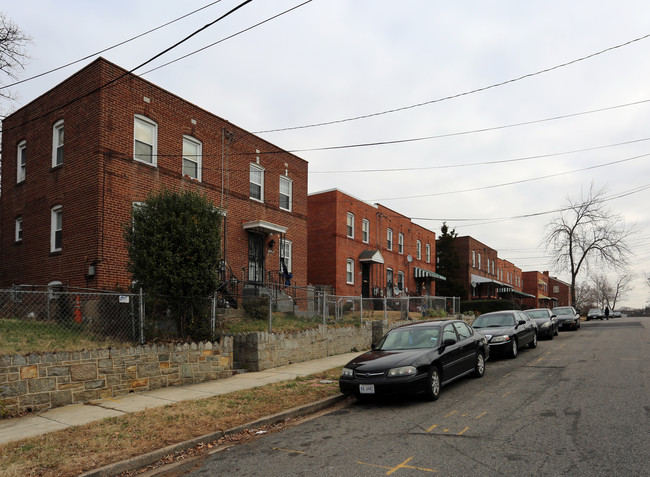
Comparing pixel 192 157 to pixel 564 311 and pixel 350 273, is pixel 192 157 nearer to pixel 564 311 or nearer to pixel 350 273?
pixel 350 273

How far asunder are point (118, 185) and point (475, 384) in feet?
37.9

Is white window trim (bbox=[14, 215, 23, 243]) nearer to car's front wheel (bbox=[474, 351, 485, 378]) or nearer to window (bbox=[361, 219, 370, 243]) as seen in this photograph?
car's front wheel (bbox=[474, 351, 485, 378])

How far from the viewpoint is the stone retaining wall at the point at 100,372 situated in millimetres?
8383

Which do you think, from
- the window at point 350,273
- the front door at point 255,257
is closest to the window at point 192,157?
the front door at point 255,257

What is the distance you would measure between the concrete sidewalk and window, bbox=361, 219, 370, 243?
17.9 metres

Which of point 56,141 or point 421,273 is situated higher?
point 56,141

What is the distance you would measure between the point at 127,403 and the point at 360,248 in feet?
71.1

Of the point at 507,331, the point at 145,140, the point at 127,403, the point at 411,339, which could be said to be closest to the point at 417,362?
the point at 411,339

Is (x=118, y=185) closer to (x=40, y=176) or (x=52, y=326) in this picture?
(x=40, y=176)

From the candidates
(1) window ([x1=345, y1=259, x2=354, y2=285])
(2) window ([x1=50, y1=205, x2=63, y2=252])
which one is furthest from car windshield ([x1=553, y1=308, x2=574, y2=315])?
(2) window ([x1=50, y1=205, x2=63, y2=252])

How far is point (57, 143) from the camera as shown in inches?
661

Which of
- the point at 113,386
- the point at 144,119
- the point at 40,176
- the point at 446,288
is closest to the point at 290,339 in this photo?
the point at 113,386

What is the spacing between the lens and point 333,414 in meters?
8.41

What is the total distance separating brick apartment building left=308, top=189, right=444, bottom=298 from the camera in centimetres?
2738
